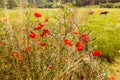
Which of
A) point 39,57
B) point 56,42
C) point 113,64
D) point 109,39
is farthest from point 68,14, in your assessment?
point 109,39

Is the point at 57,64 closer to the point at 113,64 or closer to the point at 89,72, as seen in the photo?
the point at 89,72

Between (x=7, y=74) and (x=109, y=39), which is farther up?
(x=7, y=74)

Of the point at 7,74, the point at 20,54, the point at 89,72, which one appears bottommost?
the point at 89,72

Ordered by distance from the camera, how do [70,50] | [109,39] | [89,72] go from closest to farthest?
[70,50]
[89,72]
[109,39]

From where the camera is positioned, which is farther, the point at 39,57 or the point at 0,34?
the point at 0,34

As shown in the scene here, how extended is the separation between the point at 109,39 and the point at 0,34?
18.3ft

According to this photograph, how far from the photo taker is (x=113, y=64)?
9.23 metres

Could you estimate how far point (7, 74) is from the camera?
4.95 metres

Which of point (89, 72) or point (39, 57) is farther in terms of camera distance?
point (89, 72)

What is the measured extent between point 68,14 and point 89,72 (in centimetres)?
125

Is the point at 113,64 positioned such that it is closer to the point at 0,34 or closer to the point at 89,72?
the point at 89,72

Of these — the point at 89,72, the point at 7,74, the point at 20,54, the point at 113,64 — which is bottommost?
the point at 113,64

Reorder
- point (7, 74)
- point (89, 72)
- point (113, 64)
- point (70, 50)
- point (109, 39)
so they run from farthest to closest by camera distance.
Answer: point (109, 39)
point (113, 64)
point (89, 72)
point (7, 74)
point (70, 50)

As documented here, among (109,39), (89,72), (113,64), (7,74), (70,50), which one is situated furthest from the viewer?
(109,39)
